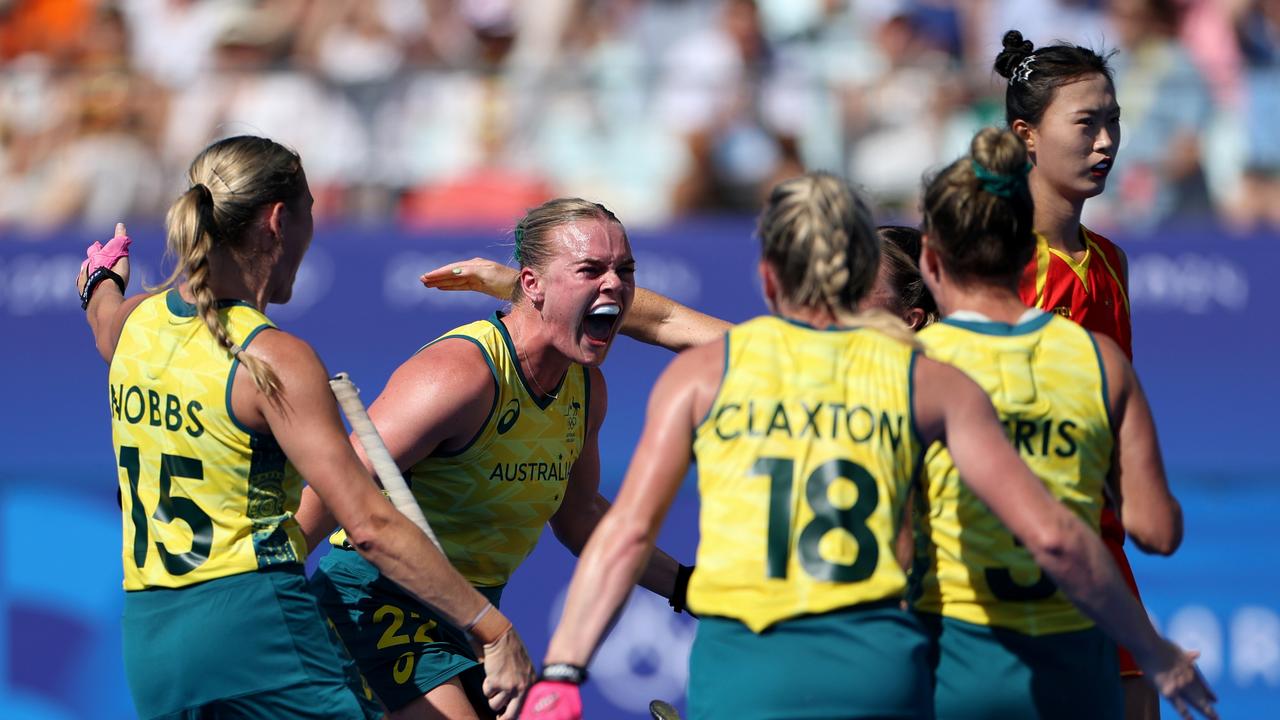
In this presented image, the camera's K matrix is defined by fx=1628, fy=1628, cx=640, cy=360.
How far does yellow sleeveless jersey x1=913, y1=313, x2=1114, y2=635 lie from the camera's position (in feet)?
11.1

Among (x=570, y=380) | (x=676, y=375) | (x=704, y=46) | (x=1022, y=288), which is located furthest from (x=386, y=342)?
(x=676, y=375)

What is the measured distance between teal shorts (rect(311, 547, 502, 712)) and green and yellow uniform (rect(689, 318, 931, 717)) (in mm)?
1354

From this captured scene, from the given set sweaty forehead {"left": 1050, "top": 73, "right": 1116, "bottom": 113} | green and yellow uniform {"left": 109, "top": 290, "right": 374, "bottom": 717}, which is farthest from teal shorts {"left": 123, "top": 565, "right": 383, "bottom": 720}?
sweaty forehead {"left": 1050, "top": 73, "right": 1116, "bottom": 113}

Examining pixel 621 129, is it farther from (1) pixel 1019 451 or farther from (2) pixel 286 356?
(1) pixel 1019 451

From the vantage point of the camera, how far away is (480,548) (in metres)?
4.43

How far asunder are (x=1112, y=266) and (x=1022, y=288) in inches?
12.7

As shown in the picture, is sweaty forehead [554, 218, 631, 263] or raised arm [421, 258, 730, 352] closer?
sweaty forehead [554, 218, 631, 263]

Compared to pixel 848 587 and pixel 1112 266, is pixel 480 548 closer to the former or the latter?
pixel 848 587

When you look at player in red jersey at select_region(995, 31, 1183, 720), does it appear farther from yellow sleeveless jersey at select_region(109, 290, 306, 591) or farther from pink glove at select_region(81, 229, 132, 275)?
pink glove at select_region(81, 229, 132, 275)

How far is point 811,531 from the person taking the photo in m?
3.14

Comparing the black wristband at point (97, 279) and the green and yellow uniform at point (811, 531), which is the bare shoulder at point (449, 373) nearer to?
the black wristband at point (97, 279)

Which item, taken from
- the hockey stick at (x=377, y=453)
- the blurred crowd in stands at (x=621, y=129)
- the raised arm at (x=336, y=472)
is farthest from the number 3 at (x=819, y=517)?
the blurred crowd in stands at (x=621, y=129)

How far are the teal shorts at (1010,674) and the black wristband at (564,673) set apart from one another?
77 centimetres

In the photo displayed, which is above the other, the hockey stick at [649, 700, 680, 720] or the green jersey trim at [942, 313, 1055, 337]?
the green jersey trim at [942, 313, 1055, 337]
